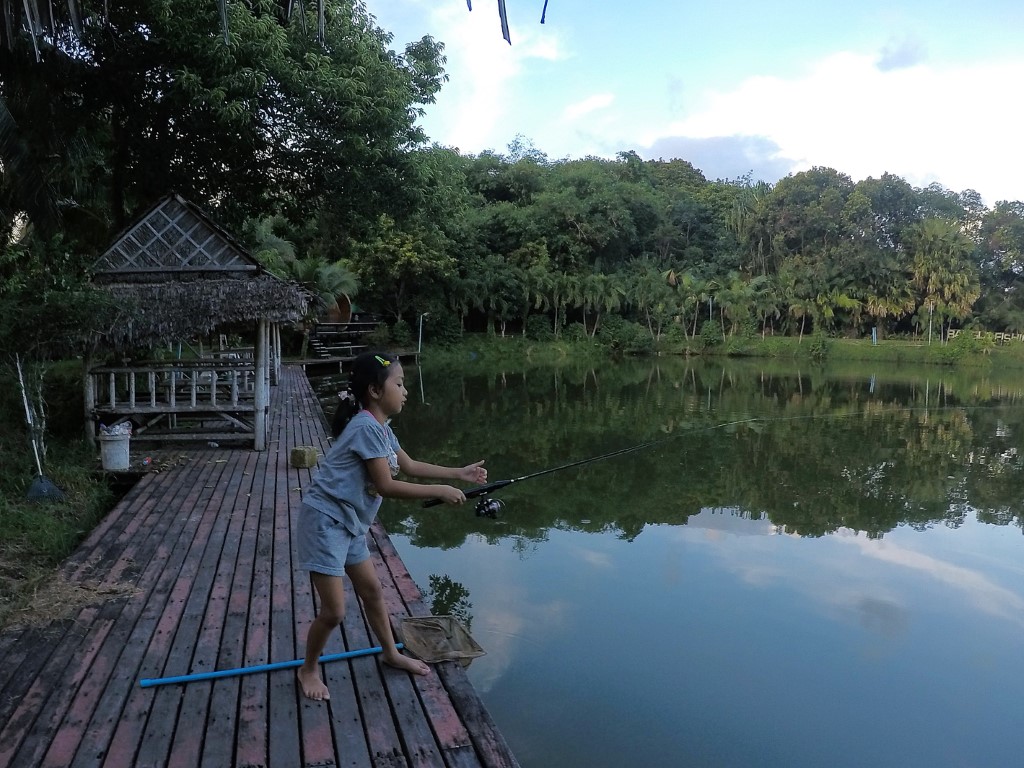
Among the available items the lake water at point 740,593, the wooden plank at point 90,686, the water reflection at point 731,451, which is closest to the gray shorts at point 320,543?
the wooden plank at point 90,686

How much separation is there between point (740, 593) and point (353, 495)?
4565 millimetres

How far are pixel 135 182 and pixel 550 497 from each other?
8.53 m

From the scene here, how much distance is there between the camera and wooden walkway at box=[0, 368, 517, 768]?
2.70 metres

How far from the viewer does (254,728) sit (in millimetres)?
2828

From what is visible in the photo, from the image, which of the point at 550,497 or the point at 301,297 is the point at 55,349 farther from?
the point at 550,497

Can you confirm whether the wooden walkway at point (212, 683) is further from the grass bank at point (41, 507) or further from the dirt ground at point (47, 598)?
the grass bank at point (41, 507)

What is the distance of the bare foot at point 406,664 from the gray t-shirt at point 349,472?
694 millimetres

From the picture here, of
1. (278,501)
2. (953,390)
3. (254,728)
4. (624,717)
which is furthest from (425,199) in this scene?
(953,390)

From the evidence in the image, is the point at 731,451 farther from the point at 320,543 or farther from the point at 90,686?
the point at 90,686

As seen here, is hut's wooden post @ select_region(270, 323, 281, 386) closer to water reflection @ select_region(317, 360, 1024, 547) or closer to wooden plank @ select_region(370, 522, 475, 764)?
water reflection @ select_region(317, 360, 1024, 547)

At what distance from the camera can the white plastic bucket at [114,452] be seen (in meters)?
7.28

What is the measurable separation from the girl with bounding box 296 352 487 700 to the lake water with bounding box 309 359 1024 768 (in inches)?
69.3

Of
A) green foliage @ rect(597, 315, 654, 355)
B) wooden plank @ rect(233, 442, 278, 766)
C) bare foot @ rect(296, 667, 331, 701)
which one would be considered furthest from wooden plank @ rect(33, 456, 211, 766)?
green foliage @ rect(597, 315, 654, 355)

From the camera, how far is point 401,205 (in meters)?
12.6
